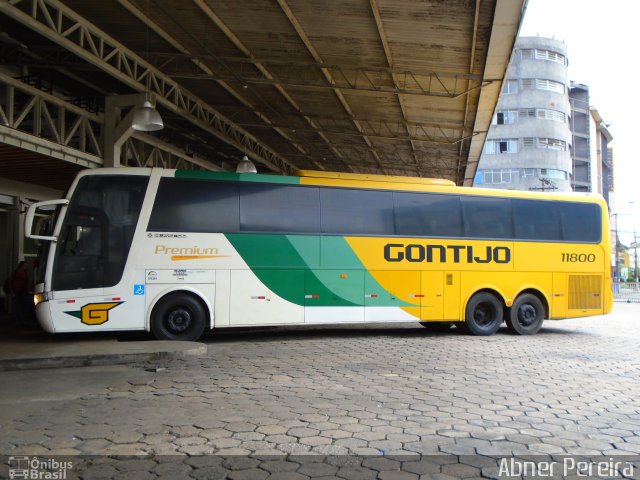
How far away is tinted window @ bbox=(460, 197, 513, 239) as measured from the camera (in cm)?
1292

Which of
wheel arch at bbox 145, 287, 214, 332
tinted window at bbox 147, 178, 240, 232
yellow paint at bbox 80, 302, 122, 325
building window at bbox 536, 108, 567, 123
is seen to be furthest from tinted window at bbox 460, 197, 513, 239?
building window at bbox 536, 108, 567, 123

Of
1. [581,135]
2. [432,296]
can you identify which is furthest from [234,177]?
[581,135]

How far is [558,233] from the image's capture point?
44.3ft

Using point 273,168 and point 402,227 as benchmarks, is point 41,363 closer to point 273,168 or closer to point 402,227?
point 402,227

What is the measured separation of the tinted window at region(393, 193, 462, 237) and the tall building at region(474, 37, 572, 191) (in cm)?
4544

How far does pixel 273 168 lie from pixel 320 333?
13236mm

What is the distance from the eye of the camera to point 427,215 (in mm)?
12641

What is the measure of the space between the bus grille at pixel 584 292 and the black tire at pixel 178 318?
8997 millimetres

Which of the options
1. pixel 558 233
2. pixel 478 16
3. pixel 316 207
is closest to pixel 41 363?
pixel 316 207

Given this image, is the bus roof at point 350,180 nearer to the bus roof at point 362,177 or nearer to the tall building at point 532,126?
the bus roof at point 362,177

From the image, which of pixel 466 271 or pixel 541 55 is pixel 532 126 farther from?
pixel 466 271

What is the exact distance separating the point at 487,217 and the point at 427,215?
1.57 m

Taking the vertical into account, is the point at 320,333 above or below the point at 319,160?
below

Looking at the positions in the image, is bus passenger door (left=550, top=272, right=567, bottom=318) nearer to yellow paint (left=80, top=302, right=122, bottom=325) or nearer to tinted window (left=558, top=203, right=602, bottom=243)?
tinted window (left=558, top=203, right=602, bottom=243)
